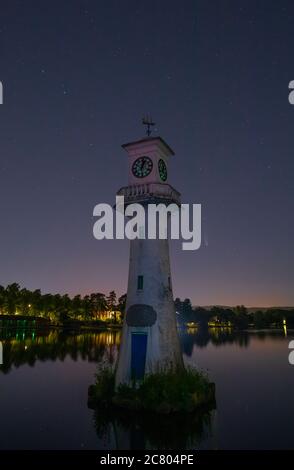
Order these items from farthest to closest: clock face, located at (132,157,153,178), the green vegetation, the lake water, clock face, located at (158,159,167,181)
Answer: clock face, located at (158,159,167,181), clock face, located at (132,157,153,178), the green vegetation, the lake water

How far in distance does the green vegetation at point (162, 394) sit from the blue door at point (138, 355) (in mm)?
438

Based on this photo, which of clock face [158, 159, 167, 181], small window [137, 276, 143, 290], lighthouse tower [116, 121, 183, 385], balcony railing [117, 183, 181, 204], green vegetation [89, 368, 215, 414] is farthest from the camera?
clock face [158, 159, 167, 181]

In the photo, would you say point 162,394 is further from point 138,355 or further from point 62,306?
point 62,306

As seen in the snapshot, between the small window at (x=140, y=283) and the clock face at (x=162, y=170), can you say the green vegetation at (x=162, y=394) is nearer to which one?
the small window at (x=140, y=283)

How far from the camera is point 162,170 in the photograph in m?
21.0

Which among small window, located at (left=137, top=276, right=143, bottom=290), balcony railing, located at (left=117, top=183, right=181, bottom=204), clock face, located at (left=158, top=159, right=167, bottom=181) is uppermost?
clock face, located at (left=158, top=159, right=167, bottom=181)

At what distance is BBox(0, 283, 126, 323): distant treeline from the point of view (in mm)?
131125

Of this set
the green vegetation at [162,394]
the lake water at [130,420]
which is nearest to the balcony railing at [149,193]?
the green vegetation at [162,394]

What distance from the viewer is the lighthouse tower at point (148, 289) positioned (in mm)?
18422

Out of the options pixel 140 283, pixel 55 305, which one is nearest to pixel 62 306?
pixel 55 305

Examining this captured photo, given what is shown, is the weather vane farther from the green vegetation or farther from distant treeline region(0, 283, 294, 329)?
distant treeline region(0, 283, 294, 329)

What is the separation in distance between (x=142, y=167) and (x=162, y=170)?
125 centimetres

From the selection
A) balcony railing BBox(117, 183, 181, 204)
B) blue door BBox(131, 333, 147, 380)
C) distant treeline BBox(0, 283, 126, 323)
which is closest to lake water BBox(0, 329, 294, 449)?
blue door BBox(131, 333, 147, 380)
